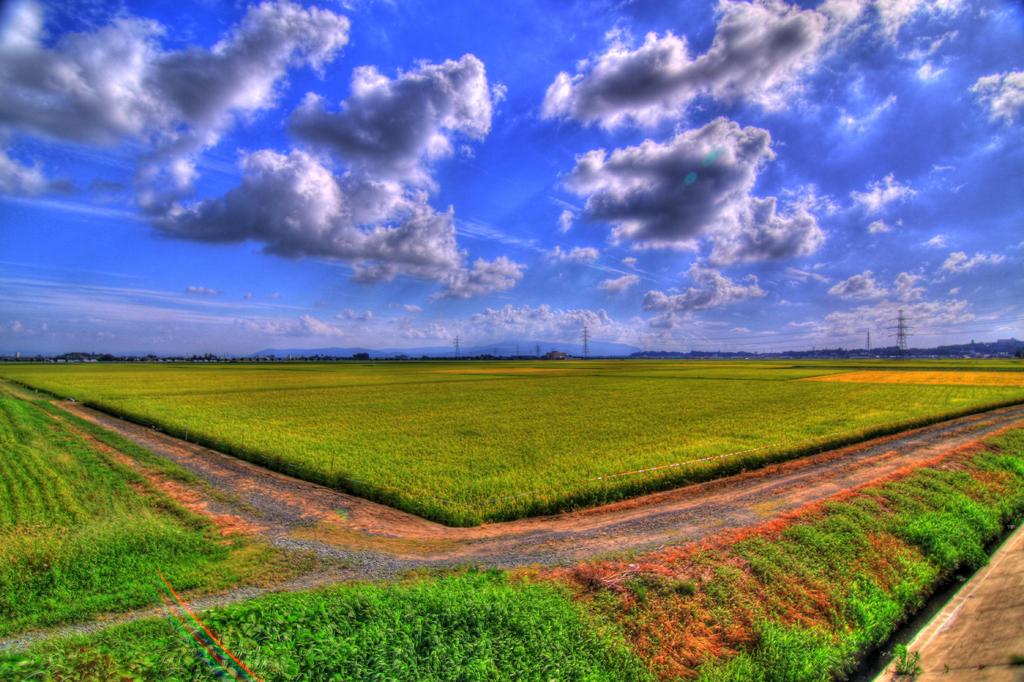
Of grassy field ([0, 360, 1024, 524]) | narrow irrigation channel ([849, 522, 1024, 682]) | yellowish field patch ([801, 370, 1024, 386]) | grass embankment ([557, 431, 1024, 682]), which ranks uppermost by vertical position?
yellowish field patch ([801, 370, 1024, 386])

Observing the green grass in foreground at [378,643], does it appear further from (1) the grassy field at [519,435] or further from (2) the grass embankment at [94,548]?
(1) the grassy field at [519,435]

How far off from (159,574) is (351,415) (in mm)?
22969

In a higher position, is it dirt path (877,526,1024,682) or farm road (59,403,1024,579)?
farm road (59,403,1024,579)

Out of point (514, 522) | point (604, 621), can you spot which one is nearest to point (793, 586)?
point (604, 621)

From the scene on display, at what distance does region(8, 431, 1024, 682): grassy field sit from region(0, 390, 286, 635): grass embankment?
6.63ft

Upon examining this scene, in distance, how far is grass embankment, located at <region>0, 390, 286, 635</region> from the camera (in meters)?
8.02

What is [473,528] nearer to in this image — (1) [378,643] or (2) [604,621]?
(2) [604,621]

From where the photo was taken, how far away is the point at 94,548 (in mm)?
9727

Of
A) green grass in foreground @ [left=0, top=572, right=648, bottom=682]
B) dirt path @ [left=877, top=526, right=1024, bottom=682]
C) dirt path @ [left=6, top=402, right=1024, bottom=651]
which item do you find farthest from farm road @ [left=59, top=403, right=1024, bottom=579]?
dirt path @ [left=877, top=526, right=1024, bottom=682]

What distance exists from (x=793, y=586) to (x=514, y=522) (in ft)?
21.7

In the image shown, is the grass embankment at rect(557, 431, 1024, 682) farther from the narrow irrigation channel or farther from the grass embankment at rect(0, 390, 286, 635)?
the grass embankment at rect(0, 390, 286, 635)

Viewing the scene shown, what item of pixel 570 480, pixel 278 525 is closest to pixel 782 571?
pixel 570 480

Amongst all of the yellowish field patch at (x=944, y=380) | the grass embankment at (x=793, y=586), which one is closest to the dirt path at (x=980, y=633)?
the grass embankment at (x=793, y=586)

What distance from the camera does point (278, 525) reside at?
12203 mm
